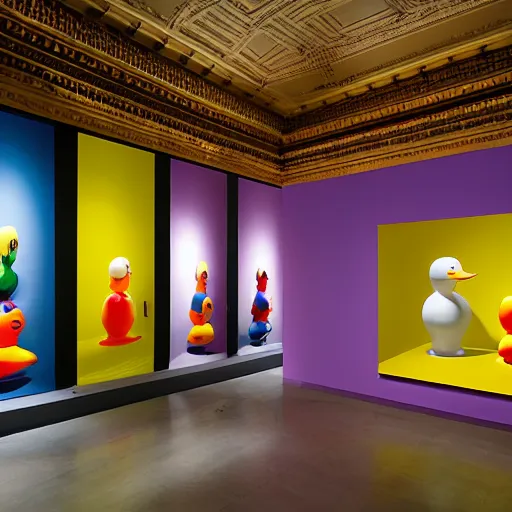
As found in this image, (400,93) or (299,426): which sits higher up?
(400,93)

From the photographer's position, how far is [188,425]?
3.15m

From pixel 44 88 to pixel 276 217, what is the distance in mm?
3491

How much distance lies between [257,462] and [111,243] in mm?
2281

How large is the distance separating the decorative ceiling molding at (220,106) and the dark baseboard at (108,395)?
2023 millimetres

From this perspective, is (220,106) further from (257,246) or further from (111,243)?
(257,246)

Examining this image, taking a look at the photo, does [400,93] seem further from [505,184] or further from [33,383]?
[33,383]

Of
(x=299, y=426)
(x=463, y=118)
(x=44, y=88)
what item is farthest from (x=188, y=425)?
(x=463, y=118)

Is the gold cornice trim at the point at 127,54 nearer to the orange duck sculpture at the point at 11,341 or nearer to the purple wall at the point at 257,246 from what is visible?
the purple wall at the point at 257,246

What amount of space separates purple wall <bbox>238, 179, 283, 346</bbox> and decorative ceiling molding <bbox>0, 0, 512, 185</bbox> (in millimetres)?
867

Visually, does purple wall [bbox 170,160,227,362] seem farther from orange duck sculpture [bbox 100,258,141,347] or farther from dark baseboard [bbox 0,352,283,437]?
orange duck sculpture [bbox 100,258,141,347]

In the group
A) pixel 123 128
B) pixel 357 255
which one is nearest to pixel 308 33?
pixel 123 128

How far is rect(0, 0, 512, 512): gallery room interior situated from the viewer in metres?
2.51

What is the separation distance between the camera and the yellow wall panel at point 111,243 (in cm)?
365

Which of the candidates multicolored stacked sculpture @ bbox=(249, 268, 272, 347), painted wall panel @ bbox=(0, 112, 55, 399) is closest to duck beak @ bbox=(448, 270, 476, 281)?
multicolored stacked sculpture @ bbox=(249, 268, 272, 347)
